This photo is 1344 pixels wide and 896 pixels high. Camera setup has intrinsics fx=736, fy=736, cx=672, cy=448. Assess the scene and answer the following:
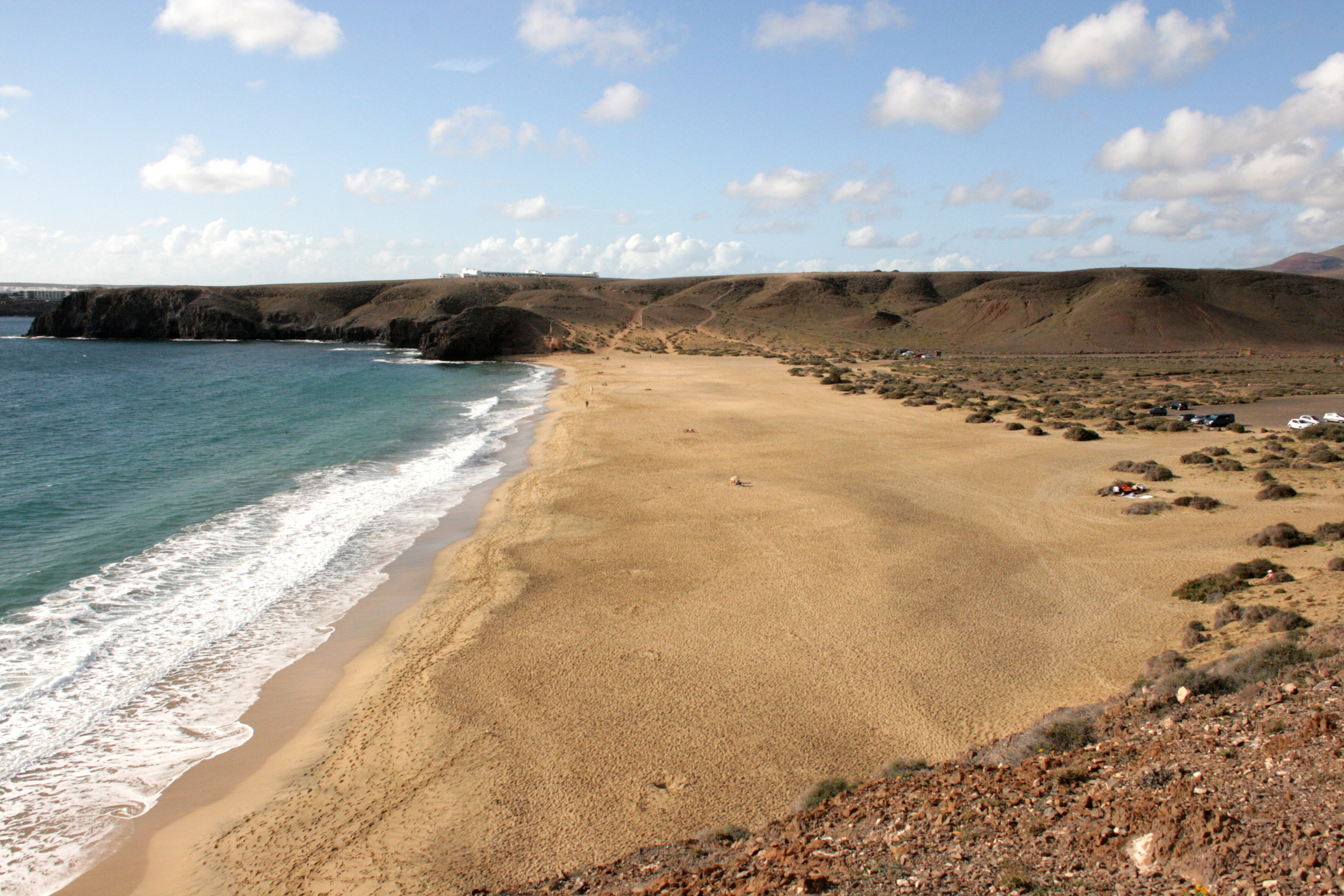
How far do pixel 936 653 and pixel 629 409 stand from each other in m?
32.1

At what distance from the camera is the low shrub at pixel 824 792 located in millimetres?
9320

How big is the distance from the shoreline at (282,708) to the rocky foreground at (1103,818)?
5.36m

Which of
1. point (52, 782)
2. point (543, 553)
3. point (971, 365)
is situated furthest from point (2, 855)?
point (971, 365)

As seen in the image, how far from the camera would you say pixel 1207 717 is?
30.6 ft

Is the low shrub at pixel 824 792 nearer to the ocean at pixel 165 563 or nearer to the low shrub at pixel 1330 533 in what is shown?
the ocean at pixel 165 563

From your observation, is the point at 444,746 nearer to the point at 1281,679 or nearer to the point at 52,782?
the point at 52,782

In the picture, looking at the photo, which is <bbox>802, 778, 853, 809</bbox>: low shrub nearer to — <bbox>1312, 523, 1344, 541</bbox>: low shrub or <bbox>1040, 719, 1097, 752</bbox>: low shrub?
<bbox>1040, 719, 1097, 752</bbox>: low shrub

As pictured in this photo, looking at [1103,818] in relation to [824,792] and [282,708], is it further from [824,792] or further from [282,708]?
[282,708]

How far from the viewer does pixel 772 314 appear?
12875cm

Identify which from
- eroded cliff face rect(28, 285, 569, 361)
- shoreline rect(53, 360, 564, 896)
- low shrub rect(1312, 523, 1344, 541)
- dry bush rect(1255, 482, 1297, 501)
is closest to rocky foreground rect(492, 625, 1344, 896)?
shoreline rect(53, 360, 564, 896)

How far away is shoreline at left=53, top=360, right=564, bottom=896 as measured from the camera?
929cm

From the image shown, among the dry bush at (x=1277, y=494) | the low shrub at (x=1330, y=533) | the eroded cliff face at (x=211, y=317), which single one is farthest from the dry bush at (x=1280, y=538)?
the eroded cliff face at (x=211, y=317)

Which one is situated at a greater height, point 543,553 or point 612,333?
point 612,333

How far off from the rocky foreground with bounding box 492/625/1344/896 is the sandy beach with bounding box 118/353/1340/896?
1103mm
